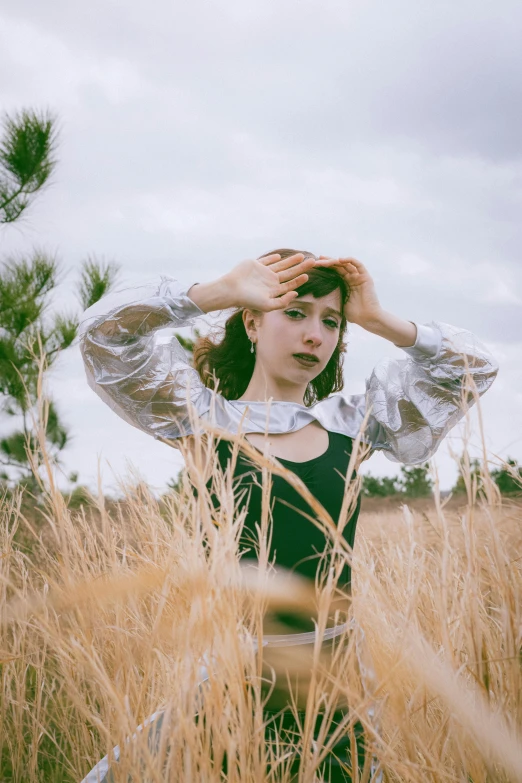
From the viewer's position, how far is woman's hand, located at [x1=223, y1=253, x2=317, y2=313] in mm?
1288

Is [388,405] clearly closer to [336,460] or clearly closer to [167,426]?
[336,460]

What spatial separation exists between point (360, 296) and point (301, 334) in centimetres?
17

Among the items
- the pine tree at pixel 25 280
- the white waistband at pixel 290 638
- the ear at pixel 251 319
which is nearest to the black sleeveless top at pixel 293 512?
the white waistband at pixel 290 638

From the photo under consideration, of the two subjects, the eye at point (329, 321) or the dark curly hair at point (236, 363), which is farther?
the dark curly hair at point (236, 363)

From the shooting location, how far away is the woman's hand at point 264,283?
1288 mm

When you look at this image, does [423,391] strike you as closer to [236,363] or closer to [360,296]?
[360,296]

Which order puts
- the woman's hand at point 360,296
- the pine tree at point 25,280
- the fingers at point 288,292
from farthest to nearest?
the pine tree at point 25,280 < the woman's hand at point 360,296 < the fingers at point 288,292

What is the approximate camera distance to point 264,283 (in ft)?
4.28

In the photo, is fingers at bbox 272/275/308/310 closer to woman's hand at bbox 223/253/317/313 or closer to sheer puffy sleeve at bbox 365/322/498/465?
woman's hand at bbox 223/253/317/313

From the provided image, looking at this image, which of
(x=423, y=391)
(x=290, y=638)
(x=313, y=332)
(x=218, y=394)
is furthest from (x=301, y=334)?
(x=290, y=638)

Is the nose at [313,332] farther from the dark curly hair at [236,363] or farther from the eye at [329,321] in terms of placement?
the dark curly hair at [236,363]

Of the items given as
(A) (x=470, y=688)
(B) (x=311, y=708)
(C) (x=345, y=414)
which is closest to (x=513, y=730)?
(A) (x=470, y=688)

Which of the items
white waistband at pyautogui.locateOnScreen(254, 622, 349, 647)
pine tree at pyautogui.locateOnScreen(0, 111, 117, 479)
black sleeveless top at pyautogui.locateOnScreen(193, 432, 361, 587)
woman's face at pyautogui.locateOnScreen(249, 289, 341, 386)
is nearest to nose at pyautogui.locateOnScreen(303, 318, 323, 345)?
woman's face at pyautogui.locateOnScreen(249, 289, 341, 386)

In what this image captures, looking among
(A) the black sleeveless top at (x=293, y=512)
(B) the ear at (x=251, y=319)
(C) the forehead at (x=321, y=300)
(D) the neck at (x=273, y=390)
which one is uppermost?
(C) the forehead at (x=321, y=300)
